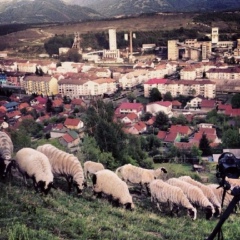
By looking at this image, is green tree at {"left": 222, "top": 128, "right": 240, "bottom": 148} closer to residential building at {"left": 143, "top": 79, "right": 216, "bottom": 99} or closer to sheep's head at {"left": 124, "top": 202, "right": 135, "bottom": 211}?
residential building at {"left": 143, "top": 79, "right": 216, "bottom": 99}

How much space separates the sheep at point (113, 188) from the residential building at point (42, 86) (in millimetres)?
13779

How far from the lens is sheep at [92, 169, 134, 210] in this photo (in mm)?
2352

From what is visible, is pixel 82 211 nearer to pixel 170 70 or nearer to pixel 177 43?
pixel 170 70

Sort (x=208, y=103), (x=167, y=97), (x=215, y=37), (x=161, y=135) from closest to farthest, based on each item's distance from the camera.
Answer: (x=161, y=135)
(x=208, y=103)
(x=167, y=97)
(x=215, y=37)

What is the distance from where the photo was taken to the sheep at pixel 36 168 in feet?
7.21

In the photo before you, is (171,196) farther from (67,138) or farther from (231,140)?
(231,140)

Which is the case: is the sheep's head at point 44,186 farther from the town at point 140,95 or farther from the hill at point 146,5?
the hill at point 146,5

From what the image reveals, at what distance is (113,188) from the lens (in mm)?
2410

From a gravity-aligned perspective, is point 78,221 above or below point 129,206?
above

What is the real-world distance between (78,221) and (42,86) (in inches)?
588

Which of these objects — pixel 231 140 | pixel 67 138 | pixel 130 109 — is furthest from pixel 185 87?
pixel 67 138

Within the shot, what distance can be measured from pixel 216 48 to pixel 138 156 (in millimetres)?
18888

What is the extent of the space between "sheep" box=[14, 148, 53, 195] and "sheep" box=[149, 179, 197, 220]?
0.72 meters

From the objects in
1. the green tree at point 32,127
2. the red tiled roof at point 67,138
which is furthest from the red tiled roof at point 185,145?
the green tree at point 32,127
